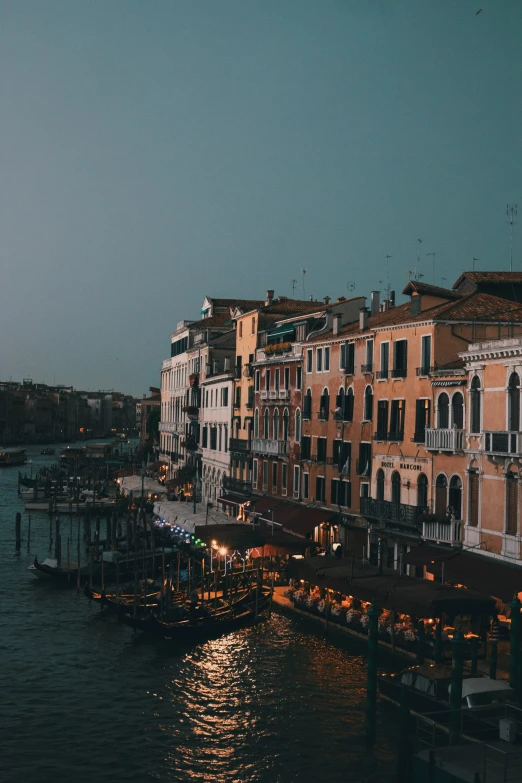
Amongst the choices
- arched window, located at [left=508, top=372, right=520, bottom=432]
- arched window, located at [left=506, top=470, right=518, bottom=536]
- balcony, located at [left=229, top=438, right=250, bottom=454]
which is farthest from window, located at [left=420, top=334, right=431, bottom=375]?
balcony, located at [left=229, top=438, right=250, bottom=454]

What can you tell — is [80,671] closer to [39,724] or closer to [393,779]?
[39,724]

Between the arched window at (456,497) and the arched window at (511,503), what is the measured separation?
2.99 meters

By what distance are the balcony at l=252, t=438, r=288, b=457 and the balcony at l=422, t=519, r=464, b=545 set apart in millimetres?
14183

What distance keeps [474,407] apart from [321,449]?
12.5m

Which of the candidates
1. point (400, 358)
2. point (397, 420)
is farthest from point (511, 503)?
point (400, 358)

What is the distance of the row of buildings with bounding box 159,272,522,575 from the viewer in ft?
91.3

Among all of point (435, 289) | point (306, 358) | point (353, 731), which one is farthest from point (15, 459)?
point (353, 731)

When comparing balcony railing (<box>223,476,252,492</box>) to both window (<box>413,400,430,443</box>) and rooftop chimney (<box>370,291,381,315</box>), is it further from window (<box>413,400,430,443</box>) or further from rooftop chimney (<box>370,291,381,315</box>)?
window (<box>413,400,430,443</box>)

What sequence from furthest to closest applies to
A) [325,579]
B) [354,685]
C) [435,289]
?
1. [435,289]
2. [325,579]
3. [354,685]

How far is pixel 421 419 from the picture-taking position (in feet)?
106

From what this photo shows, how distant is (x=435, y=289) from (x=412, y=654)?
44.4 feet

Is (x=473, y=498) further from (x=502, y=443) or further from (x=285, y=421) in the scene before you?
(x=285, y=421)

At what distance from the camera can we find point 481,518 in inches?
1105

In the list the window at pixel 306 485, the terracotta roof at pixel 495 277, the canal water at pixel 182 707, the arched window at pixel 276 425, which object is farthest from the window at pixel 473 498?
the arched window at pixel 276 425
